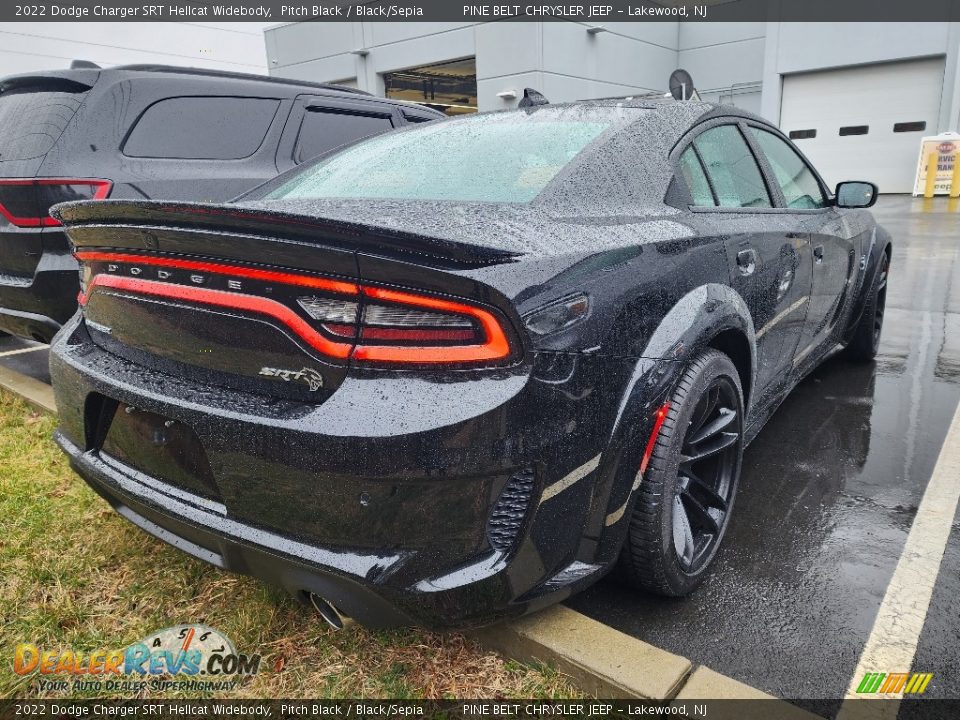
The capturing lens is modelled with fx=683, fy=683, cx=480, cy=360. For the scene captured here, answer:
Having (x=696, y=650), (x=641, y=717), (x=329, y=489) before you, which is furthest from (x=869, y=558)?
(x=329, y=489)

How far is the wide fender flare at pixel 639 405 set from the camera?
5.47ft

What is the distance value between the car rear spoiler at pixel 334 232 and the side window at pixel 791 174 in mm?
2107

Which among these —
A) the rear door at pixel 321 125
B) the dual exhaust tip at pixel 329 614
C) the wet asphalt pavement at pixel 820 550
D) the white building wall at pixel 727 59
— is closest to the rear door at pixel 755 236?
the wet asphalt pavement at pixel 820 550

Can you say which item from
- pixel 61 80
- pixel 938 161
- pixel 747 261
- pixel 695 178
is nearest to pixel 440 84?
pixel 938 161

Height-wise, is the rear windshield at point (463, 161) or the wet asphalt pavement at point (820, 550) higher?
the rear windshield at point (463, 161)

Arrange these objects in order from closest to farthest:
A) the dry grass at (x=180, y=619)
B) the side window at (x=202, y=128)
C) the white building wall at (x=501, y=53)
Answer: the dry grass at (x=180, y=619) → the side window at (x=202, y=128) → the white building wall at (x=501, y=53)

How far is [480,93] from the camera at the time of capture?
63.6ft

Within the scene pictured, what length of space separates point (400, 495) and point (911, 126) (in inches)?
805

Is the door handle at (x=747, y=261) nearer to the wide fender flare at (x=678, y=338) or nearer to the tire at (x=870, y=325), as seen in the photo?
the wide fender flare at (x=678, y=338)

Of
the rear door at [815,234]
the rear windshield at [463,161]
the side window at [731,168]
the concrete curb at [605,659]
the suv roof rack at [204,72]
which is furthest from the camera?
the suv roof rack at [204,72]

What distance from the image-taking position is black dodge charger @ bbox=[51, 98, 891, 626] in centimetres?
144

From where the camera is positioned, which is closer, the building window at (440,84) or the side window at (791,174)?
the side window at (791,174)

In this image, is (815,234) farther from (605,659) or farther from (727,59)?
(727,59)

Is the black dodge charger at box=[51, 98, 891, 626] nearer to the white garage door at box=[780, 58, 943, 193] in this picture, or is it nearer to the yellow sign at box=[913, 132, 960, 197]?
the yellow sign at box=[913, 132, 960, 197]
